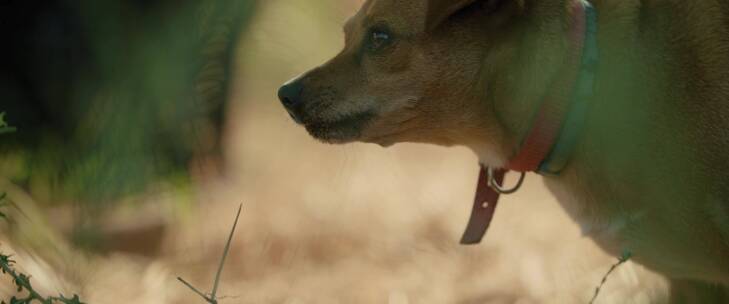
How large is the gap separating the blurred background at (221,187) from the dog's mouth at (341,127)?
92 cm

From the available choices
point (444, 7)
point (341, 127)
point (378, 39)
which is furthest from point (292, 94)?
point (444, 7)

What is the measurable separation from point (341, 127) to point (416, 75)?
28cm

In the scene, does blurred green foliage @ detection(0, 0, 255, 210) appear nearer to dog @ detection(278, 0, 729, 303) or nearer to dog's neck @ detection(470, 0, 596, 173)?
dog @ detection(278, 0, 729, 303)

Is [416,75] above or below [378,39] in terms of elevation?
below

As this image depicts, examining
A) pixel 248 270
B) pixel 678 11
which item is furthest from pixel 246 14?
pixel 678 11

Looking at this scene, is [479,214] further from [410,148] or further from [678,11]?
[410,148]

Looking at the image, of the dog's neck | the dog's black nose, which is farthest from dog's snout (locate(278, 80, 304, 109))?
the dog's neck

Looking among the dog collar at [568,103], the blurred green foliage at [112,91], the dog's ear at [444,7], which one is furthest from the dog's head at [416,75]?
the blurred green foliage at [112,91]

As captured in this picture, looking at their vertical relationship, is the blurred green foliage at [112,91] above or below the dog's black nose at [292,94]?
above

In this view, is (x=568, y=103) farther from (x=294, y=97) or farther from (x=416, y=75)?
(x=294, y=97)

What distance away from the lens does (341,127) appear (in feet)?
10.3

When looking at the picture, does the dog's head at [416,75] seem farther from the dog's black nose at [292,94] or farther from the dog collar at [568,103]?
the dog collar at [568,103]

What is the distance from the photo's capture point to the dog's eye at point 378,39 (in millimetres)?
3061

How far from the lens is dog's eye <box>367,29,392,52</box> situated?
120 inches
